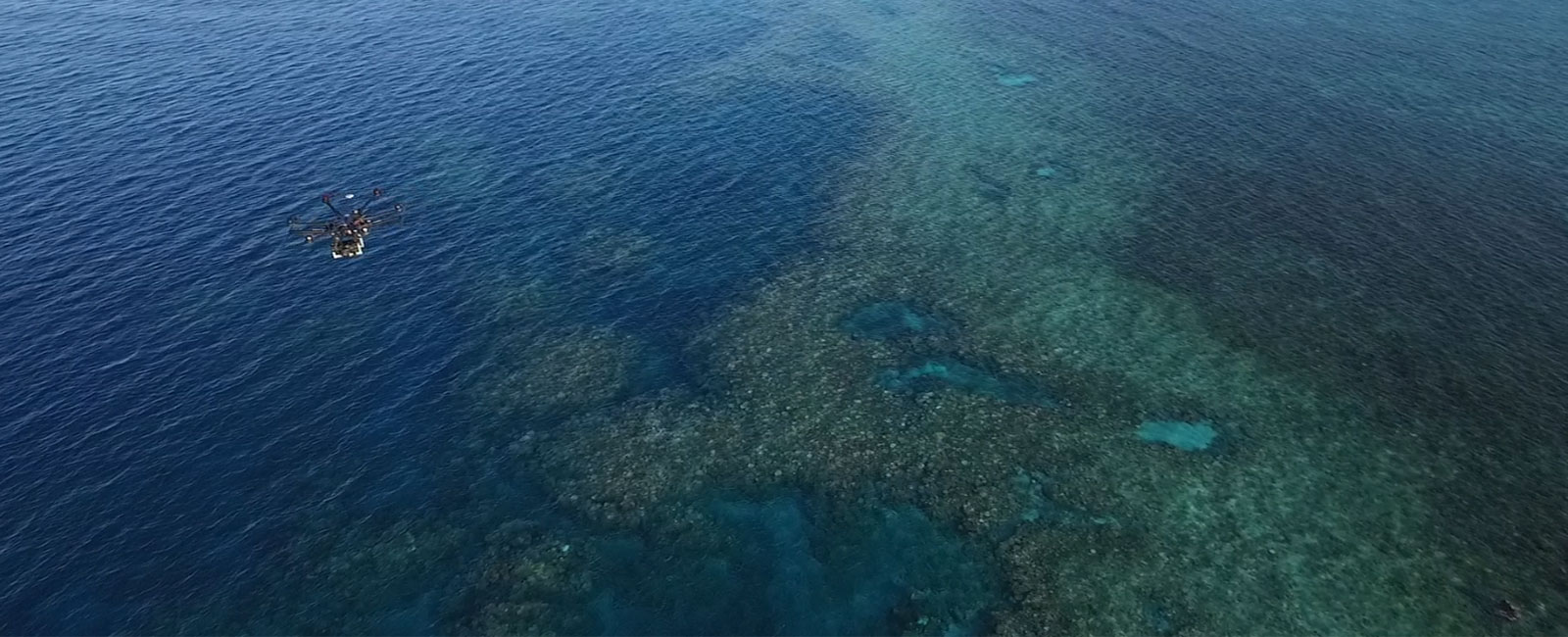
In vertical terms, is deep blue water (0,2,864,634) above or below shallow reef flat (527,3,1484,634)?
above

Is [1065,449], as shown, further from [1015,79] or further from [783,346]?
[1015,79]

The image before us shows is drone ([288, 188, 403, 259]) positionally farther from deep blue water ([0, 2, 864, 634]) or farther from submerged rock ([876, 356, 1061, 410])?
submerged rock ([876, 356, 1061, 410])

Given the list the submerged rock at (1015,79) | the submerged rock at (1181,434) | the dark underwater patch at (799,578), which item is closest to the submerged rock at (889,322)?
the submerged rock at (1181,434)

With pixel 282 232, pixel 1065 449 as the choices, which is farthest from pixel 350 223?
pixel 1065 449

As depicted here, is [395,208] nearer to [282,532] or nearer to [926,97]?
[282,532]

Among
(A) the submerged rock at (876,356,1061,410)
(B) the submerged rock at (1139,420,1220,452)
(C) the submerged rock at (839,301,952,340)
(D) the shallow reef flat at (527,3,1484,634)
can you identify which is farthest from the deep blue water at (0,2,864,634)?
(B) the submerged rock at (1139,420,1220,452)
